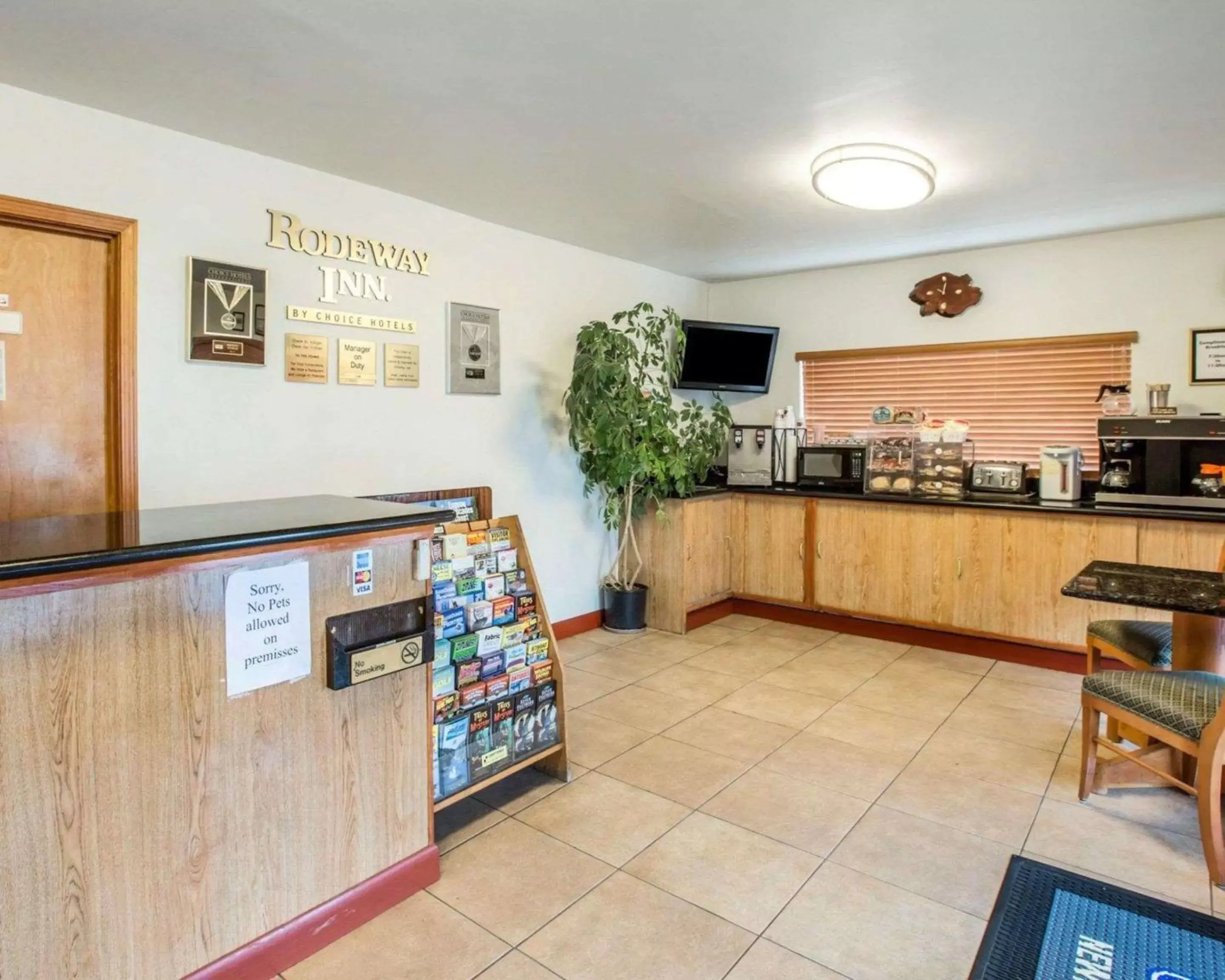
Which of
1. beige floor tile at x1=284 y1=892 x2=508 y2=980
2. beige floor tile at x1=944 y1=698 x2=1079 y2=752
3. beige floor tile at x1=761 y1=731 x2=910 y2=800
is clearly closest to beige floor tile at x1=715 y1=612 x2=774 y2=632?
beige floor tile at x1=944 y1=698 x2=1079 y2=752

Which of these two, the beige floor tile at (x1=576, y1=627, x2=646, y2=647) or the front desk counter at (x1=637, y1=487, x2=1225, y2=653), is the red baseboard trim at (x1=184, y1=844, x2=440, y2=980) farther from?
the front desk counter at (x1=637, y1=487, x2=1225, y2=653)

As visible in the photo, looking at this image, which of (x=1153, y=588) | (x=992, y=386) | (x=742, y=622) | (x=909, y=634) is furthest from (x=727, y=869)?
(x=992, y=386)

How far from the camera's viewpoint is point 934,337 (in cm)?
472

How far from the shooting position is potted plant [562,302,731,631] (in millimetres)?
4078

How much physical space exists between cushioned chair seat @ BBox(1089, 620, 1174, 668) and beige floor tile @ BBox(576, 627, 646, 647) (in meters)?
2.43

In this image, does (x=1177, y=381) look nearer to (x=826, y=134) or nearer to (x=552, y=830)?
(x=826, y=134)

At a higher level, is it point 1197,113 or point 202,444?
point 1197,113

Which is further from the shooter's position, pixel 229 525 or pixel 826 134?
pixel 826 134

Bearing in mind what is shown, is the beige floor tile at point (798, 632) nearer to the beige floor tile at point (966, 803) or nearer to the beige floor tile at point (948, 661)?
the beige floor tile at point (948, 661)

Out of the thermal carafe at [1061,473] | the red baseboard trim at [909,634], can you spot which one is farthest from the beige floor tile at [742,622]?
the thermal carafe at [1061,473]

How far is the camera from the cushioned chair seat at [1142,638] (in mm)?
2781

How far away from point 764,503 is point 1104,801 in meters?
2.68

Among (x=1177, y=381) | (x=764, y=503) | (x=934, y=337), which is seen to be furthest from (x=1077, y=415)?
(x=764, y=503)

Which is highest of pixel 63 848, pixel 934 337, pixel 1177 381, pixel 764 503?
pixel 934 337
